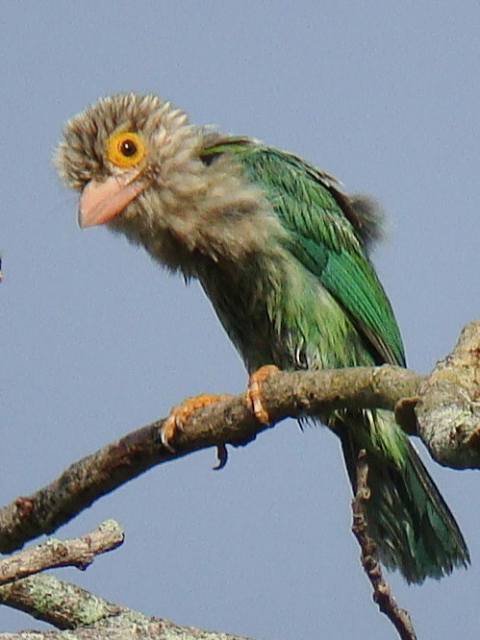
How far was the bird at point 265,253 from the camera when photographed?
4.69 metres

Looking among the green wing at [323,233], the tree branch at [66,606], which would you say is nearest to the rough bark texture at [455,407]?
the tree branch at [66,606]

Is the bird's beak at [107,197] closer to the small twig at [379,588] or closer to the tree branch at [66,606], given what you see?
the tree branch at [66,606]

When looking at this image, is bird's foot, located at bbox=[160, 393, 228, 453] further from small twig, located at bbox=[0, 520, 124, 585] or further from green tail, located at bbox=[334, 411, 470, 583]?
green tail, located at bbox=[334, 411, 470, 583]

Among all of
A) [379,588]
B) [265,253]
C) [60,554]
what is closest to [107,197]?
[265,253]

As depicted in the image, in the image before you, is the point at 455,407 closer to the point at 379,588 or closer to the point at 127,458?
the point at 379,588

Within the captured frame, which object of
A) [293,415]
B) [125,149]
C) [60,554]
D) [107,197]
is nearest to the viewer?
[60,554]

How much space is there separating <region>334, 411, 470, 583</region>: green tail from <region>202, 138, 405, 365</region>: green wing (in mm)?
310

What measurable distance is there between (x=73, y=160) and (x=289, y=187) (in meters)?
0.80

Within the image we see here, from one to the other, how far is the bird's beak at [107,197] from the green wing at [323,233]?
0.33 m

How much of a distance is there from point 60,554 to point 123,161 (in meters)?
2.07

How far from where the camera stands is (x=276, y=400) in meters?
3.43

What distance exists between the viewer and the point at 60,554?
125 inches

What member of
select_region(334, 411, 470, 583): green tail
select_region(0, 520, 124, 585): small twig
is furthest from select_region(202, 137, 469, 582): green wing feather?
select_region(0, 520, 124, 585): small twig

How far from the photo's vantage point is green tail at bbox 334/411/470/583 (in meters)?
4.81
